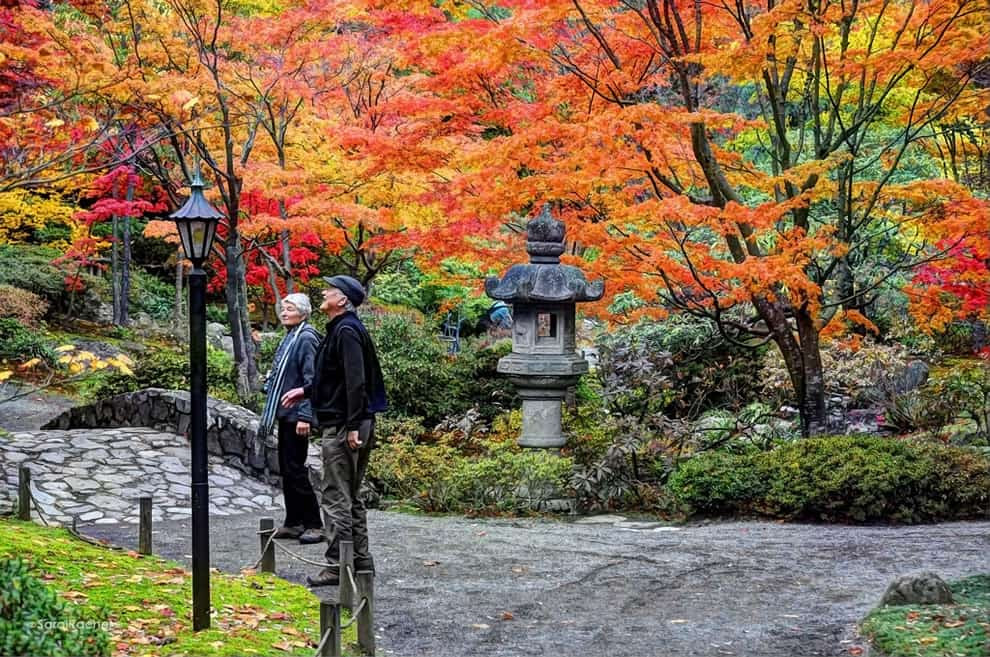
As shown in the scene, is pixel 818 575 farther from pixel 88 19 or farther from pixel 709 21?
pixel 88 19

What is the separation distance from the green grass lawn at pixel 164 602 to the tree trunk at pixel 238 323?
630 cm

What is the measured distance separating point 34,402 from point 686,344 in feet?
34.1

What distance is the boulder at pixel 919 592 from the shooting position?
5.92 meters

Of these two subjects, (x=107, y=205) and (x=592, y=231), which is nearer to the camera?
(x=592, y=231)

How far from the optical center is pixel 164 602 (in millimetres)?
5914

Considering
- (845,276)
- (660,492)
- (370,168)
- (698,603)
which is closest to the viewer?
(698,603)

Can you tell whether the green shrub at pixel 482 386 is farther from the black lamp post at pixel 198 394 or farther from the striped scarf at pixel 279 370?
the black lamp post at pixel 198 394

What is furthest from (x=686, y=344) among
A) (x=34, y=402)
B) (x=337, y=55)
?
(x=34, y=402)

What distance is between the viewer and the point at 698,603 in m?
6.52

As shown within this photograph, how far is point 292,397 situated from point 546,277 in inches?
178

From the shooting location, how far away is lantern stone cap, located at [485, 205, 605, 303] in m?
11.4

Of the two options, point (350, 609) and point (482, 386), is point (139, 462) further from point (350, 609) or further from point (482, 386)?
point (350, 609)

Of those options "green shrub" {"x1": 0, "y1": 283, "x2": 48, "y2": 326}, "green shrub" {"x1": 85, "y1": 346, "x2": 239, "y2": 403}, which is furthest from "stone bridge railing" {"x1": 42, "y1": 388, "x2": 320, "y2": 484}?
"green shrub" {"x1": 0, "y1": 283, "x2": 48, "y2": 326}

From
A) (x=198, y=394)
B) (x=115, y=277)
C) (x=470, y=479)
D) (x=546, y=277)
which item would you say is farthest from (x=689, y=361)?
(x=115, y=277)
